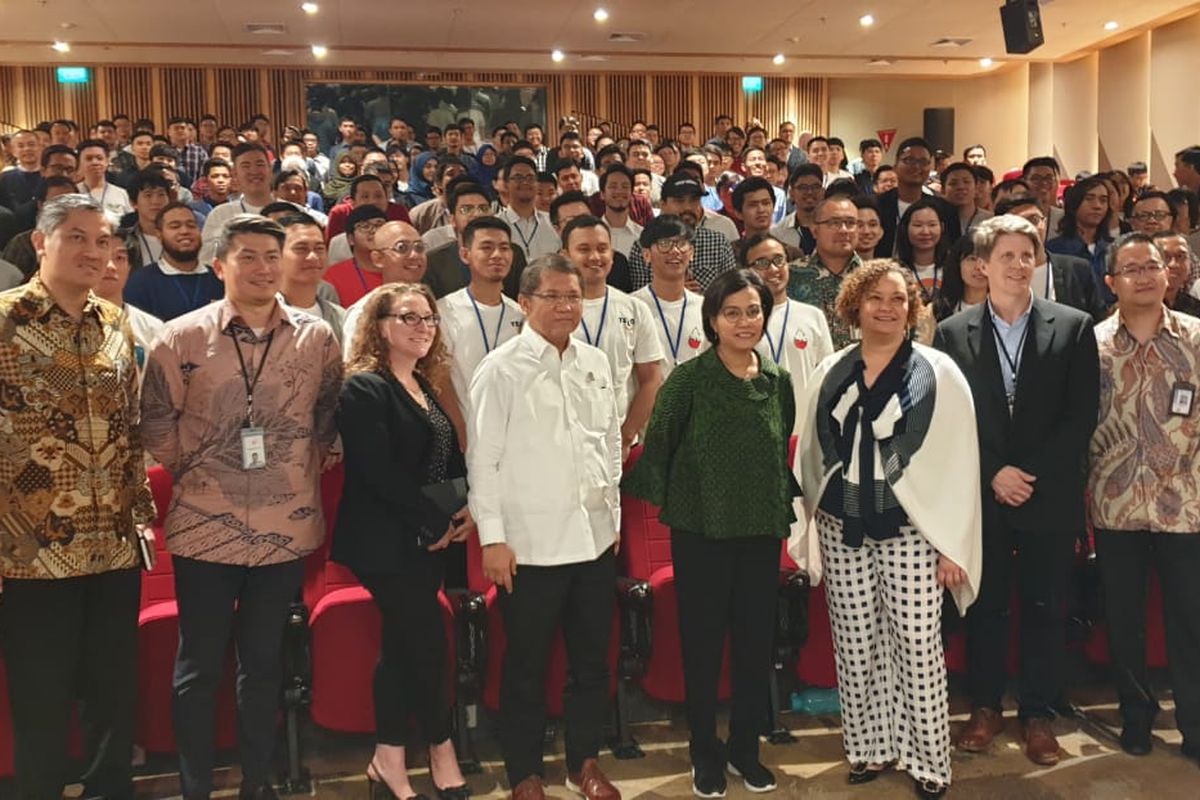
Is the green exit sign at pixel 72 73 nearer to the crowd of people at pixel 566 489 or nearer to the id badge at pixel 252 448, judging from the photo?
the crowd of people at pixel 566 489

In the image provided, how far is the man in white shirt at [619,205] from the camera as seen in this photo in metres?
5.55

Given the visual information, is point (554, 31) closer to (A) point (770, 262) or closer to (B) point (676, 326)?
(B) point (676, 326)

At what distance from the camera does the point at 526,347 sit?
288cm

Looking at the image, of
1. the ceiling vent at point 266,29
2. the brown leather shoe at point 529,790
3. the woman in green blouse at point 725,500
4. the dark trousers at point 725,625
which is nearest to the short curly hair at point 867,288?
the woman in green blouse at point 725,500

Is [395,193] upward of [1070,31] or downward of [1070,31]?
downward

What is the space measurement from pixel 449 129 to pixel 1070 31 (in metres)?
8.06

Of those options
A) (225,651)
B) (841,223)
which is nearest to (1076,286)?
(841,223)

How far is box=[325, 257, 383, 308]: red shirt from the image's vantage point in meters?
4.39

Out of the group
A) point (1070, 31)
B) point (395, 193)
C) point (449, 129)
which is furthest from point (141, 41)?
point (1070, 31)

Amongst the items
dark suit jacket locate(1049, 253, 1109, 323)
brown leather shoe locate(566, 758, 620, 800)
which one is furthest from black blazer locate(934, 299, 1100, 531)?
brown leather shoe locate(566, 758, 620, 800)

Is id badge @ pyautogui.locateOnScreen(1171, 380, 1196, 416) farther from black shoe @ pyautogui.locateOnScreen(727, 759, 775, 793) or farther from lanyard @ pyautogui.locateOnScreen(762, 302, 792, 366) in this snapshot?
black shoe @ pyautogui.locateOnScreen(727, 759, 775, 793)

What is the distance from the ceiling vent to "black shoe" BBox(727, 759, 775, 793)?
36.7 feet

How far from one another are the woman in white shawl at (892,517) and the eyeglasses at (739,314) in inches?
11.8

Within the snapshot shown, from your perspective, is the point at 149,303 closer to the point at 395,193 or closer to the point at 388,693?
the point at 388,693
